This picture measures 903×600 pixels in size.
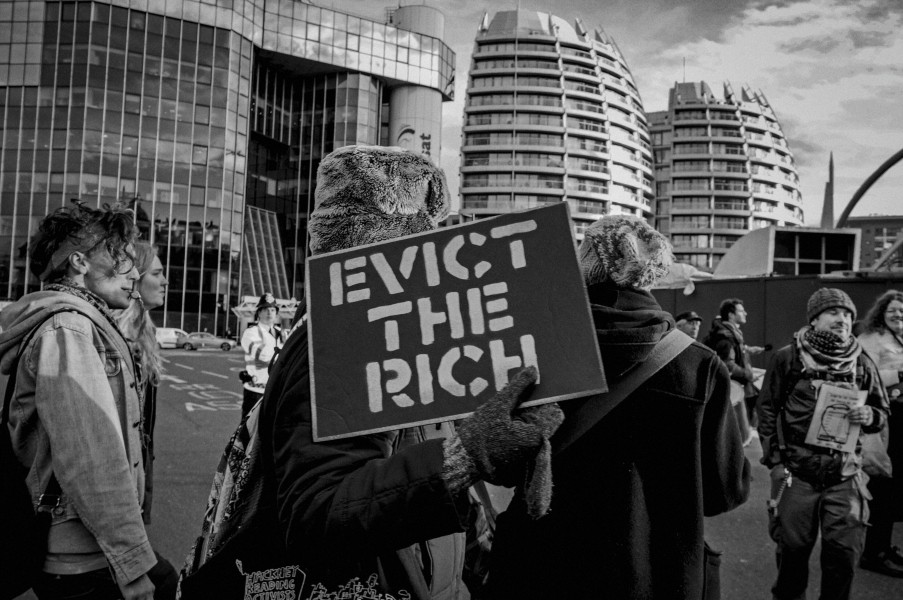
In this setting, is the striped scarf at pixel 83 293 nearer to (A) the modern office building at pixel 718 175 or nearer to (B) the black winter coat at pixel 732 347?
(B) the black winter coat at pixel 732 347

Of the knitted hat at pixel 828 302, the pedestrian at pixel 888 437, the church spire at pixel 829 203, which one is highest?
the church spire at pixel 829 203

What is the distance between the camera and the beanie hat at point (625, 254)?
6.81 ft

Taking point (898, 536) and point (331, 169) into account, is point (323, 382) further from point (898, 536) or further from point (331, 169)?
point (898, 536)

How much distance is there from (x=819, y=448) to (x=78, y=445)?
3.49 m

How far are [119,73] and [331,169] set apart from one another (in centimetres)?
4695

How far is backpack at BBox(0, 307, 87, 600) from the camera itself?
1.79 meters

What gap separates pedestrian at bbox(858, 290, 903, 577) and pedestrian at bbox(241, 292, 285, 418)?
5.29 metres

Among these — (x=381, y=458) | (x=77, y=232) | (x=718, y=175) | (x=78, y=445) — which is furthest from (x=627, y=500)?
(x=718, y=175)

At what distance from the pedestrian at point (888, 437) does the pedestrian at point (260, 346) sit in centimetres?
529

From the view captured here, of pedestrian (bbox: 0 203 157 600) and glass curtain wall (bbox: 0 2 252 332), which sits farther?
glass curtain wall (bbox: 0 2 252 332)

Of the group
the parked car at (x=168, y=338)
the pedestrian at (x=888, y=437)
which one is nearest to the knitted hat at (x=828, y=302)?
the pedestrian at (x=888, y=437)

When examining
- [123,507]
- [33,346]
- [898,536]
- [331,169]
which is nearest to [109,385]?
[33,346]

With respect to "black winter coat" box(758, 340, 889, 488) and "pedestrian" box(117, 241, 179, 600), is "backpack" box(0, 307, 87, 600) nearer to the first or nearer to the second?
"pedestrian" box(117, 241, 179, 600)

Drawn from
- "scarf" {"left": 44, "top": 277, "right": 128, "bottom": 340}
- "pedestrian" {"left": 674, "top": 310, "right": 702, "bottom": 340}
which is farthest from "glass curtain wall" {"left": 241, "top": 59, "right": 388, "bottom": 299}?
"scarf" {"left": 44, "top": 277, "right": 128, "bottom": 340}
